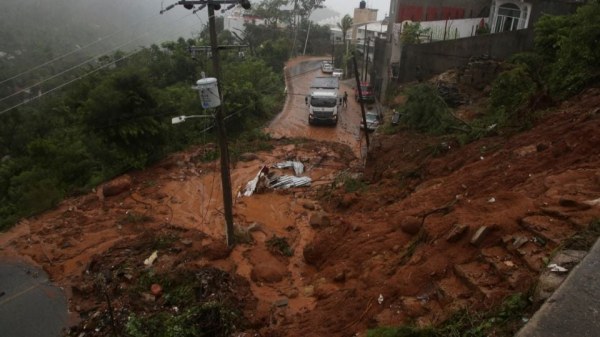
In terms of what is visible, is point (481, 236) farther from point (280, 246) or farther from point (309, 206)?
point (309, 206)

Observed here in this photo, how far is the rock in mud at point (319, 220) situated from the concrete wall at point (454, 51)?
16.4 m

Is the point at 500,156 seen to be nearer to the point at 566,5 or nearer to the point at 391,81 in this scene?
the point at 566,5

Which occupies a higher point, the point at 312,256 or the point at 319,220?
the point at 312,256

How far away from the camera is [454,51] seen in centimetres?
2475

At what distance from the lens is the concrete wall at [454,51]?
2256cm

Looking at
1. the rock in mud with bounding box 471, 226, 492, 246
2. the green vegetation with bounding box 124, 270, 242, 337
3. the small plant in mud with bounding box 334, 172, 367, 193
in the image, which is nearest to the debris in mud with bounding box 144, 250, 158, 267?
the green vegetation with bounding box 124, 270, 242, 337

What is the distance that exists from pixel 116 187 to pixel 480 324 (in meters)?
14.6

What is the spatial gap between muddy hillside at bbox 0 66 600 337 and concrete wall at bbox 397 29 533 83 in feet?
35.4

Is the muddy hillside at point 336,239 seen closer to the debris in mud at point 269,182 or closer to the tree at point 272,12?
the debris in mud at point 269,182

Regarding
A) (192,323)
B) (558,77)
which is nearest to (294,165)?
(558,77)

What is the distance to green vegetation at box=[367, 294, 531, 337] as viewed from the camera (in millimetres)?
4898

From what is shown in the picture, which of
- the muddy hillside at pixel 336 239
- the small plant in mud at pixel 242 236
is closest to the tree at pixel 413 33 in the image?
the muddy hillside at pixel 336 239

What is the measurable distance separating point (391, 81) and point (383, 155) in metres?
12.8

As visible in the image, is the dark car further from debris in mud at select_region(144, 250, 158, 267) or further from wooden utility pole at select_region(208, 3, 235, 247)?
debris in mud at select_region(144, 250, 158, 267)
